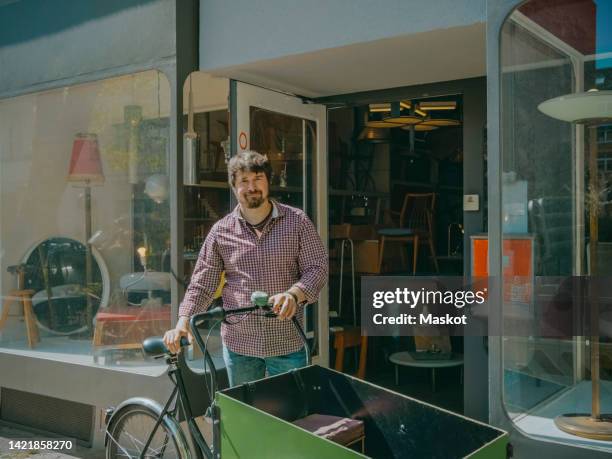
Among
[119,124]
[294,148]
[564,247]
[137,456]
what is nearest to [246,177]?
[137,456]

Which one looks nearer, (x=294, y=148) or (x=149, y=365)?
(x=149, y=365)

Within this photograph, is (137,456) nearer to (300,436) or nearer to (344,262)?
(300,436)

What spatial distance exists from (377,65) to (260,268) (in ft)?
5.82

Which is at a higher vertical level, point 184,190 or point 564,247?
point 184,190

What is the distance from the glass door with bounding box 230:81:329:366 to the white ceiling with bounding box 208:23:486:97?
0.52ft

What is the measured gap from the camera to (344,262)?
700 centimetres

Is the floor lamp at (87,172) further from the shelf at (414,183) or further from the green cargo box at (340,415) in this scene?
the shelf at (414,183)

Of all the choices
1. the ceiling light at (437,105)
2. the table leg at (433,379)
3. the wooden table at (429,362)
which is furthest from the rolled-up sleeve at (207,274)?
the ceiling light at (437,105)

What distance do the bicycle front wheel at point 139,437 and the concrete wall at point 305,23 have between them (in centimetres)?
226

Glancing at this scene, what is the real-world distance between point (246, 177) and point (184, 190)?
1589 millimetres

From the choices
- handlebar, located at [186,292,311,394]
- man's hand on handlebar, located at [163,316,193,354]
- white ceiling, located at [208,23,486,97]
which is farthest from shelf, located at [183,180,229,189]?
handlebar, located at [186,292,311,394]

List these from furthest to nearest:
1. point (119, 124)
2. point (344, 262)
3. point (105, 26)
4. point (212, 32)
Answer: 1. point (344, 262)
2. point (119, 124)
3. point (105, 26)
4. point (212, 32)

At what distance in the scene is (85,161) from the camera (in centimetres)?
589

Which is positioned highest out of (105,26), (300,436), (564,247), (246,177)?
(105,26)
